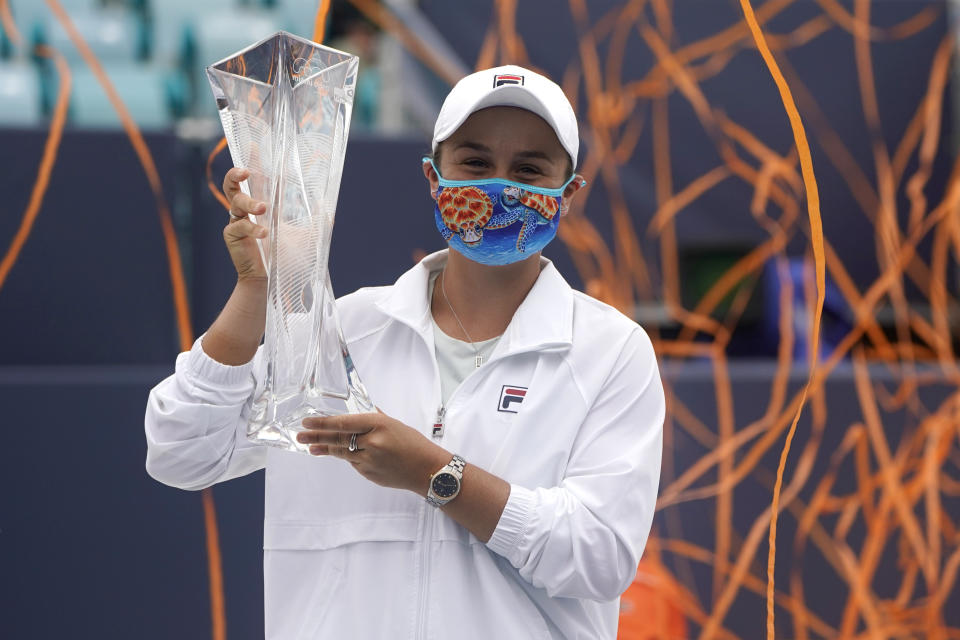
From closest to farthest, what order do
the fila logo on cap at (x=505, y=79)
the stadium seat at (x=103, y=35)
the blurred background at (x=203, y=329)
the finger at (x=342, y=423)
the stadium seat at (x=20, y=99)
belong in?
the finger at (x=342, y=423)
the fila logo on cap at (x=505, y=79)
the blurred background at (x=203, y=329)
the stadium seat at (x=20, y=99)
the stadium seat at (x=103, y=35)

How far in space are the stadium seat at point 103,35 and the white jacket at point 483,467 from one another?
81.6 inches

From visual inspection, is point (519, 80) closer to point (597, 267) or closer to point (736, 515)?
point (736, 515)

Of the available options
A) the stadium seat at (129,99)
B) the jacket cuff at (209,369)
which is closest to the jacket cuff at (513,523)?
the jacket cuff at (209,369)

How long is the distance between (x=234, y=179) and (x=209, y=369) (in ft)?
0.47

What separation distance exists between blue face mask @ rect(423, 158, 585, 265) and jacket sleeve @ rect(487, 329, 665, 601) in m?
0.13

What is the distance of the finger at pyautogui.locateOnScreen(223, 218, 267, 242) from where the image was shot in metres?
0.78

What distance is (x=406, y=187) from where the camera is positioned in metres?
1.70

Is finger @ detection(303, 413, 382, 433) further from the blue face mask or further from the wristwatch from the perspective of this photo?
the blue face mask

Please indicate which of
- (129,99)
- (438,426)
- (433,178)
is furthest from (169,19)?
(438,426)

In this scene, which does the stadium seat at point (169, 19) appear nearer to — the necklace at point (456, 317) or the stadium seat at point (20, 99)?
the stadium seat at point (20, 99)

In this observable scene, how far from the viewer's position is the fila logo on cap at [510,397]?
2.64 ft

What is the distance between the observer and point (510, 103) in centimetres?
82

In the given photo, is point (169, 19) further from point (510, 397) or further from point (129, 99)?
point (510, 397)

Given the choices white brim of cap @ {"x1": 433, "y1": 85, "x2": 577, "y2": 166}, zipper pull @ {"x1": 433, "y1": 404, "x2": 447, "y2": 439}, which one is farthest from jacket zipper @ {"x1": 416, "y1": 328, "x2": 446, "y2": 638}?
white brim of cap @ {"x1": 433, "y1": 85, "x2": 577, "y2": 166}
